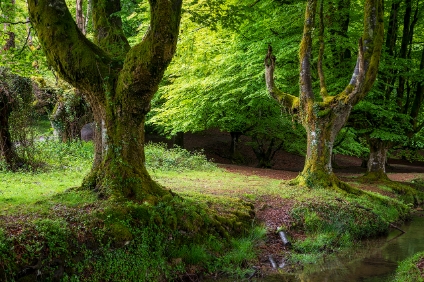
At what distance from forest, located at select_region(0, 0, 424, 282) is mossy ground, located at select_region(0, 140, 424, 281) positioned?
2 centimetres

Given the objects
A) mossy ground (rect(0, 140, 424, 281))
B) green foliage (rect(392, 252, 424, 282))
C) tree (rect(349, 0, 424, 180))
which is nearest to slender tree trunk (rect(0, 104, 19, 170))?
mossy ground (rect(0, 140, 424, 281))

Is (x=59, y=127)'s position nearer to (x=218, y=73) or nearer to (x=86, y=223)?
(x=218, y=73)

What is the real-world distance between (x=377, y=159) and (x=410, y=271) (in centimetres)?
960

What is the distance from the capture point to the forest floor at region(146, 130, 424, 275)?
8.73 m

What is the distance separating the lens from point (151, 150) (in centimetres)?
1644

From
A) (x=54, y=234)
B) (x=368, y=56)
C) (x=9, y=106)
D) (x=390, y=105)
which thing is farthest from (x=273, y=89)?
(x=54, y=234)

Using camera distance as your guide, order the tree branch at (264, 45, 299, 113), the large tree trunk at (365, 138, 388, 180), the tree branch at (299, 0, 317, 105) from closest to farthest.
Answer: the tree branch at (299, 0, 317, 105)
the tree branch at (264, 45, 299, 113)
the large tree trunk at (365, 138, 388, 180)

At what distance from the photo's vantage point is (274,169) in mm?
20844

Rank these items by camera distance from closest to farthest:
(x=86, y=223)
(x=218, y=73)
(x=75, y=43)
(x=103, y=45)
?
(x=86, y=223) → (x=75, y=43) → (x=103, y=45) → (x=218, y=73)

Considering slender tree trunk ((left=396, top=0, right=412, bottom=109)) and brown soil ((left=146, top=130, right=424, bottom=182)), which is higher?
slender tree trunk ((left=396, top=0, right=412, bottom=109))

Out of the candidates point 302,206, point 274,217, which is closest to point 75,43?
point 274,217

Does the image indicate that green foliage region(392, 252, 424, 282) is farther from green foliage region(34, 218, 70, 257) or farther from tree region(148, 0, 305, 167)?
tree region(148, 0, 305, 167)

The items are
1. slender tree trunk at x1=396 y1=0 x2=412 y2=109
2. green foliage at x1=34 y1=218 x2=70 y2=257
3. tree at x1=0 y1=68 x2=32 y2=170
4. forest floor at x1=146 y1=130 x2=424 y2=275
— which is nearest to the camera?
green foliage at x1=34 y1=218 x2=70 y2=257

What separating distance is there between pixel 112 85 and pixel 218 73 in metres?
9.20
